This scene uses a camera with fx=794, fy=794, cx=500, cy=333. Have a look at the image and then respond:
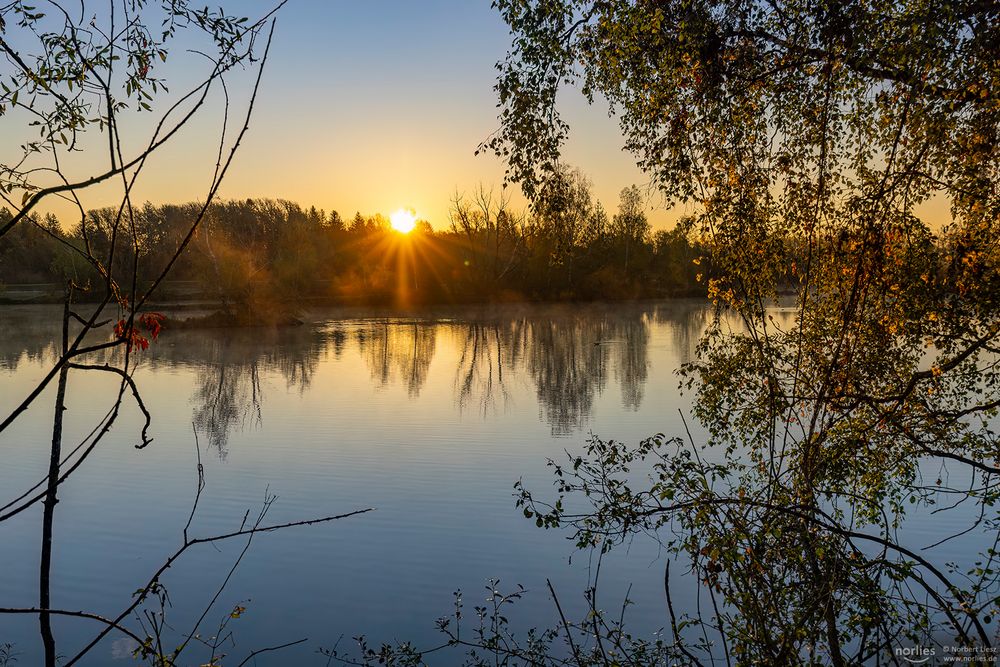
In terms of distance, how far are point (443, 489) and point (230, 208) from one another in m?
62.3

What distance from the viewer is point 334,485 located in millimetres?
12297

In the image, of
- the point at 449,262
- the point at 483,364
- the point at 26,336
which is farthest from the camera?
the point at 449,262

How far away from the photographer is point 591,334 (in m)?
34.6

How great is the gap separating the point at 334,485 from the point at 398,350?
18.3 m

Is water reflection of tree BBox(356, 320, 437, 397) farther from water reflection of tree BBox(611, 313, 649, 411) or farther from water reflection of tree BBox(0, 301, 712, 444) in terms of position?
water reflection of tree BBox(611, 313, 649, 411)

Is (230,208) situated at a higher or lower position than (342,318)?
higher

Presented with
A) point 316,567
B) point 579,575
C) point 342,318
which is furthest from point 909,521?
point 342,318

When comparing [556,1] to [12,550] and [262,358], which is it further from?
[262,358]

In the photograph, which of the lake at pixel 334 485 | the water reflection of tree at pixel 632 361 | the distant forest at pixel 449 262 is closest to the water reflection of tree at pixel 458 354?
the water reflection of tree at pixel 632 361

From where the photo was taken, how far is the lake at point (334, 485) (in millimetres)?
7941

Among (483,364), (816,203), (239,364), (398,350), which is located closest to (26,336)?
(239,364)

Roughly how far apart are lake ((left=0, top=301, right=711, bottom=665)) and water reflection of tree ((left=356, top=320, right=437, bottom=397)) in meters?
0.21

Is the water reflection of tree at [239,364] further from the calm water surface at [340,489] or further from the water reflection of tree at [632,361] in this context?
the water reflection of tree at [632,361]

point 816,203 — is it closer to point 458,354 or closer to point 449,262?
point 458,354
